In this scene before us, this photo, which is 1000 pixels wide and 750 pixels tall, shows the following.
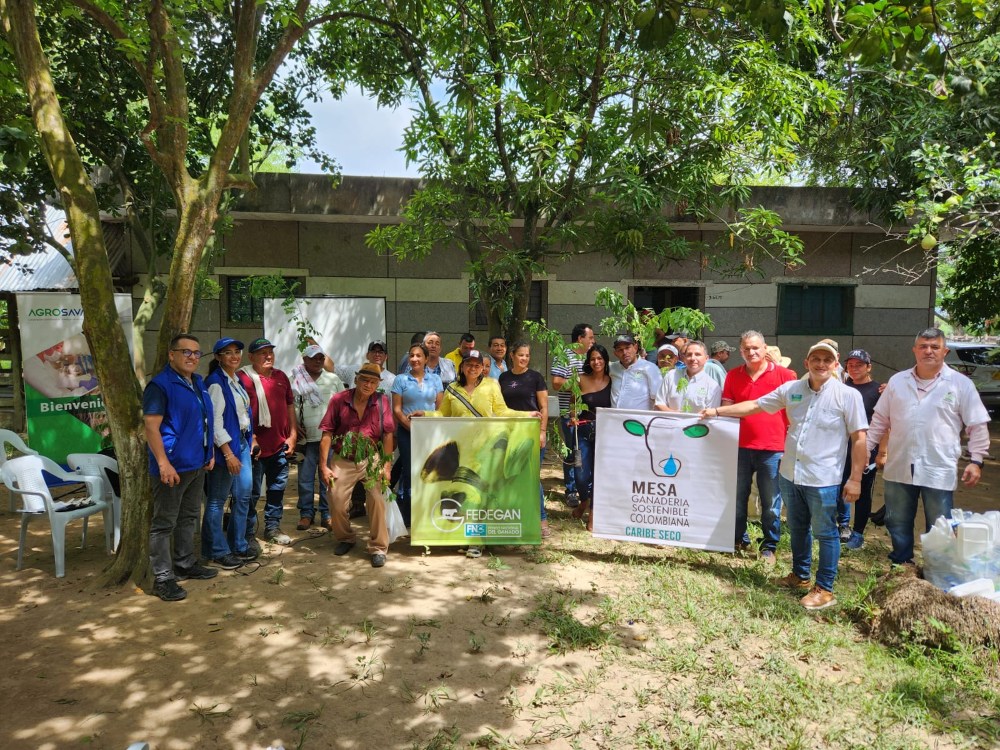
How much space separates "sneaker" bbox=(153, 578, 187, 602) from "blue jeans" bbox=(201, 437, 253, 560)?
60 cm

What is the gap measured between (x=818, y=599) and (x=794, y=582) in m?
0.31

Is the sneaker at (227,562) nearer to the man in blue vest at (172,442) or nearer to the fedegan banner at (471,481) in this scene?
the man in blue vest at (172,442)

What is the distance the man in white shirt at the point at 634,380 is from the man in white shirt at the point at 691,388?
0.31m

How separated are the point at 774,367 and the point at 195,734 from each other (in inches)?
178

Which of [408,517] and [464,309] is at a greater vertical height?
[464,309]

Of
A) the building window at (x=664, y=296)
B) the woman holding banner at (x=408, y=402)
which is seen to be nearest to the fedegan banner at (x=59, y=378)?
the woman holding banner at (x=408, y=402)

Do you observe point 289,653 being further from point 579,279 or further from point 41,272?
point 41,272

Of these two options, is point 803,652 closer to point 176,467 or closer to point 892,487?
point 892,487

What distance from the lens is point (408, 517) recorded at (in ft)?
19.7

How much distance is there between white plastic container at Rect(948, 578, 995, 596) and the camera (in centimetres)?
402

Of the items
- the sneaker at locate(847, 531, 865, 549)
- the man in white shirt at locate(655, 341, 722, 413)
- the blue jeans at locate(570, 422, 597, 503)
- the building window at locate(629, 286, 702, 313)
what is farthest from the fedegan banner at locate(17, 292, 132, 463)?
the building window at locate(629, 286, 702, 313)

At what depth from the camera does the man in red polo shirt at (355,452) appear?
544 cm

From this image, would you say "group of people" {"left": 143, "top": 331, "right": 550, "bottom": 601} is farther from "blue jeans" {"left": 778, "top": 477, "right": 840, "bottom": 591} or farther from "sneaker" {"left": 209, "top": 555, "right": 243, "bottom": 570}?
"blue jeans" {"left": 778, "top": 477, "right": 840, "bottom": 591}

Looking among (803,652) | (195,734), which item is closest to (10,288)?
(195,734)
